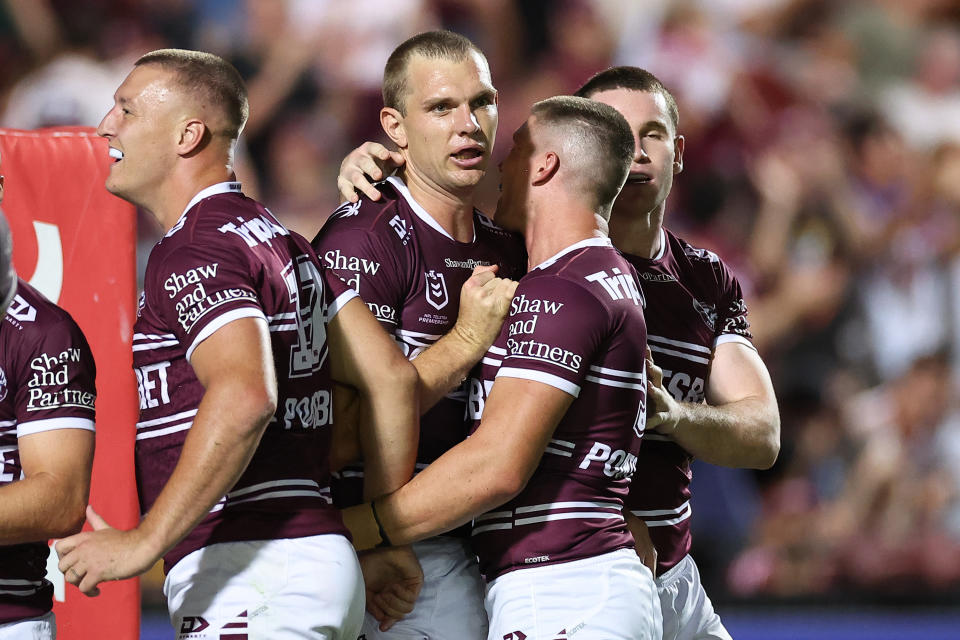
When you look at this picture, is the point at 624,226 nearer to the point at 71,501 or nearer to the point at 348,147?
the point at 71,501

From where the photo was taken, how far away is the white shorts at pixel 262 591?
2658mm

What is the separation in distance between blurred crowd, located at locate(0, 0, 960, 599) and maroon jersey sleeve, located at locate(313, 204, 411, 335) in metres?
4.97

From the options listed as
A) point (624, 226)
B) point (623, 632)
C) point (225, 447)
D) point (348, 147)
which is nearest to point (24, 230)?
point (225, 447)

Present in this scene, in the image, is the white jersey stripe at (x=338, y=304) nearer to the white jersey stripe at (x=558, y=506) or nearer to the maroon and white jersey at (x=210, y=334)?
the maroon and white jersey at (x=210, y=334)

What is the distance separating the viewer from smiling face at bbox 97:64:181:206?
2938 millimetres

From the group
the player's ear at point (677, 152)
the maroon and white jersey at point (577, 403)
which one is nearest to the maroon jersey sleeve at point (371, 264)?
the maroon and white jersey at point (577, 403)

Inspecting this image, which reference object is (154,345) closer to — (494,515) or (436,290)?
(436,290)

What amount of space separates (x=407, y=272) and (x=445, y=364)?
32 cm

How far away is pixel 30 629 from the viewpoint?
2949mm

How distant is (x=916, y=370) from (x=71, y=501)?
692cm

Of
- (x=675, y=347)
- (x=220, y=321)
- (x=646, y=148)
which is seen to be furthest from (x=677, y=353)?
(x=220, y=321)

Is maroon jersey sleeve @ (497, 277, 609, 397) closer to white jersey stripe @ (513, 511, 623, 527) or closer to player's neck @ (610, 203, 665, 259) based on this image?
white jersey stripe @ (513, 511, 623, 527)

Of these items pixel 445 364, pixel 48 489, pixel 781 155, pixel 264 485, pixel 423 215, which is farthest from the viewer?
pixel 781 155

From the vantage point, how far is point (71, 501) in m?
2.89
